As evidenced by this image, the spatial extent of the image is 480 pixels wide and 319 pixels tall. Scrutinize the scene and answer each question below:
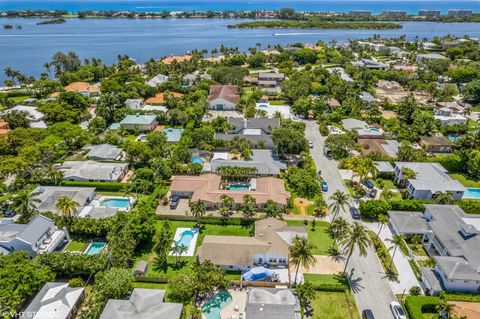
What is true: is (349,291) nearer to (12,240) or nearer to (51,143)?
(12,240)

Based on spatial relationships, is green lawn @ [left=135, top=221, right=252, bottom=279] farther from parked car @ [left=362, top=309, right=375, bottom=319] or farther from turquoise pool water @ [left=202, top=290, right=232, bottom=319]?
parked car @ [left=362, top=309, right=375, bottom=319]

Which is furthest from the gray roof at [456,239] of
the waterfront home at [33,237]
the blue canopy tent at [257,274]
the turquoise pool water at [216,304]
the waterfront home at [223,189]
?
the waterfront home at [33,237]

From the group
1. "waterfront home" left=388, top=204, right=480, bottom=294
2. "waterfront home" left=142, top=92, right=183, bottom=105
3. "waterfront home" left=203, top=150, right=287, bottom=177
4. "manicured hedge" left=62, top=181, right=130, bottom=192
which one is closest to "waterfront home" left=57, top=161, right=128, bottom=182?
"manicured hedge" left=62, top=181, right=130, bottom=192

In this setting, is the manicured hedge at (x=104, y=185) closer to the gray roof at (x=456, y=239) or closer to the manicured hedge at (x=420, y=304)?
the manicured hedge at (x=420, y=304)

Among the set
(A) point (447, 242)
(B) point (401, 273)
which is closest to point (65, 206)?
(B) point (401, 273)

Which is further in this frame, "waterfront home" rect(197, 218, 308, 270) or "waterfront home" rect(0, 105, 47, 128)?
"waterfront home" rect(0, 105, 47, 128)

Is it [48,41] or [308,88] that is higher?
[48,41]

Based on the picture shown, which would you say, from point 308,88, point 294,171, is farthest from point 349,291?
point 308,88
